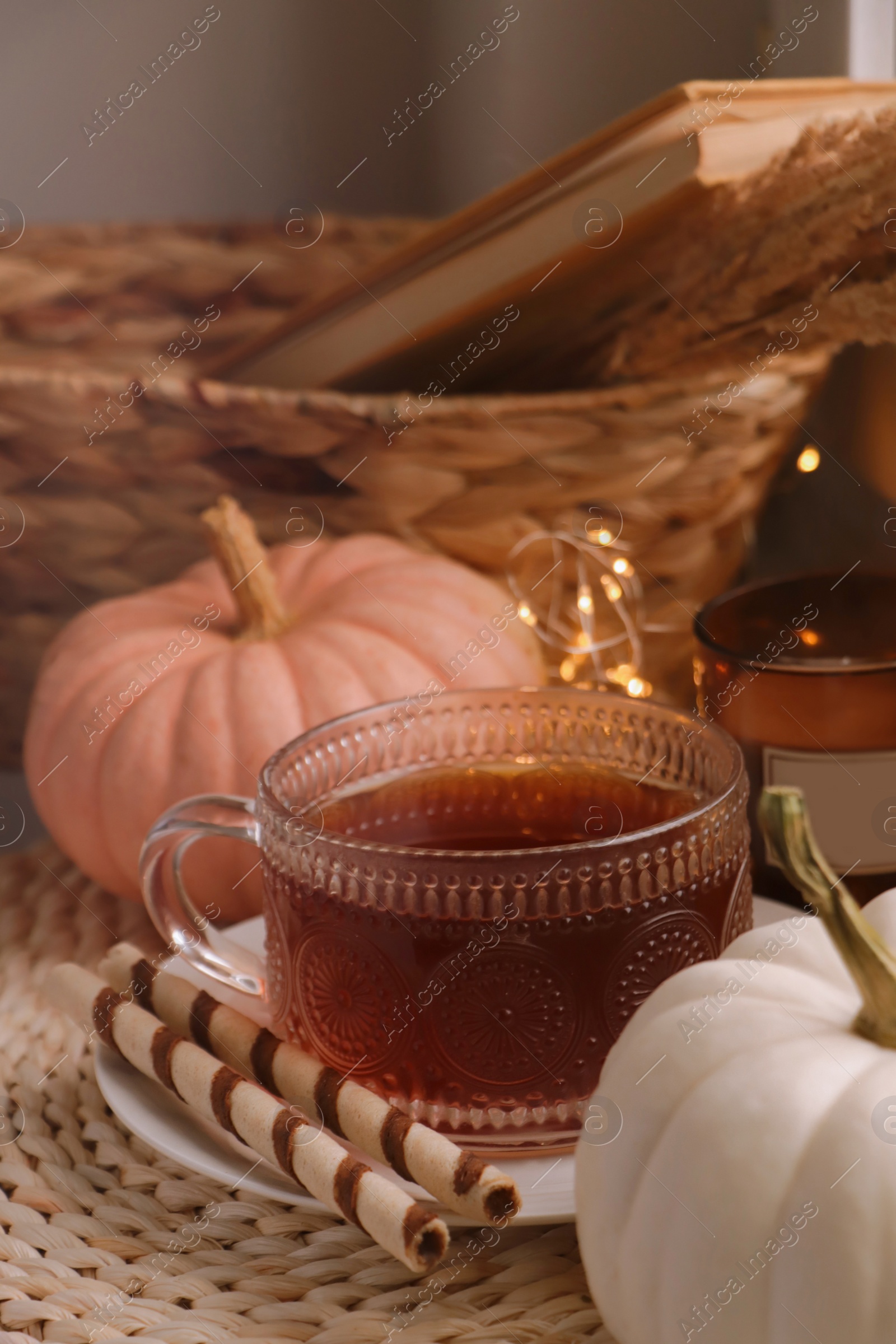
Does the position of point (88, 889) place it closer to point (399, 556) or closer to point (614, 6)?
point (399, 556)

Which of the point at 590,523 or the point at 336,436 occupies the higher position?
the point at 336,436

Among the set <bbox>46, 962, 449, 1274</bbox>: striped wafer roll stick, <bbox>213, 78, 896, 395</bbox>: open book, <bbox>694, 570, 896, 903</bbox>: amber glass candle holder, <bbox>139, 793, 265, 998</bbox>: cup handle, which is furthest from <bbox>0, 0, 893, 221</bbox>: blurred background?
<bbox>46, 962, 449, 1274</bbox>: striped wafer roll stick

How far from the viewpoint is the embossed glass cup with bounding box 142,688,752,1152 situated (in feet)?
2.08

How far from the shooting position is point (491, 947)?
63cm

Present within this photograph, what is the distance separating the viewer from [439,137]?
4.97ft

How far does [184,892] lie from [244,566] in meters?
0.34

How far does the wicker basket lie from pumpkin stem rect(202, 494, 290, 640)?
0.37ft

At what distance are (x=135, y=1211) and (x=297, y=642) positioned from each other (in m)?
0.48

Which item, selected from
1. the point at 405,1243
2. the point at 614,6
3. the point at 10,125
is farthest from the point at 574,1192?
the point at 10,125

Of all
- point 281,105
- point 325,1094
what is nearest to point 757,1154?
point 325,1094

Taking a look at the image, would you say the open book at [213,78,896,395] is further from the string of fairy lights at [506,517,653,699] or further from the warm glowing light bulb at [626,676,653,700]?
the warm glowing light bulb at [626,676,653,700]

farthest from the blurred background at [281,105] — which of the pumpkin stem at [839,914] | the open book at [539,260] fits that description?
the pumpkin stem at [839,914]

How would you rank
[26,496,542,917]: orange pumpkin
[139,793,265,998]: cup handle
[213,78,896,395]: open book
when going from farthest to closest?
[26,496,542,917]: orange pumpkin
[213,78,896,395]: open book
[139,793,265,998]: cup handle

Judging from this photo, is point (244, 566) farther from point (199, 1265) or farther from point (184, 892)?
point (199, 1265)
